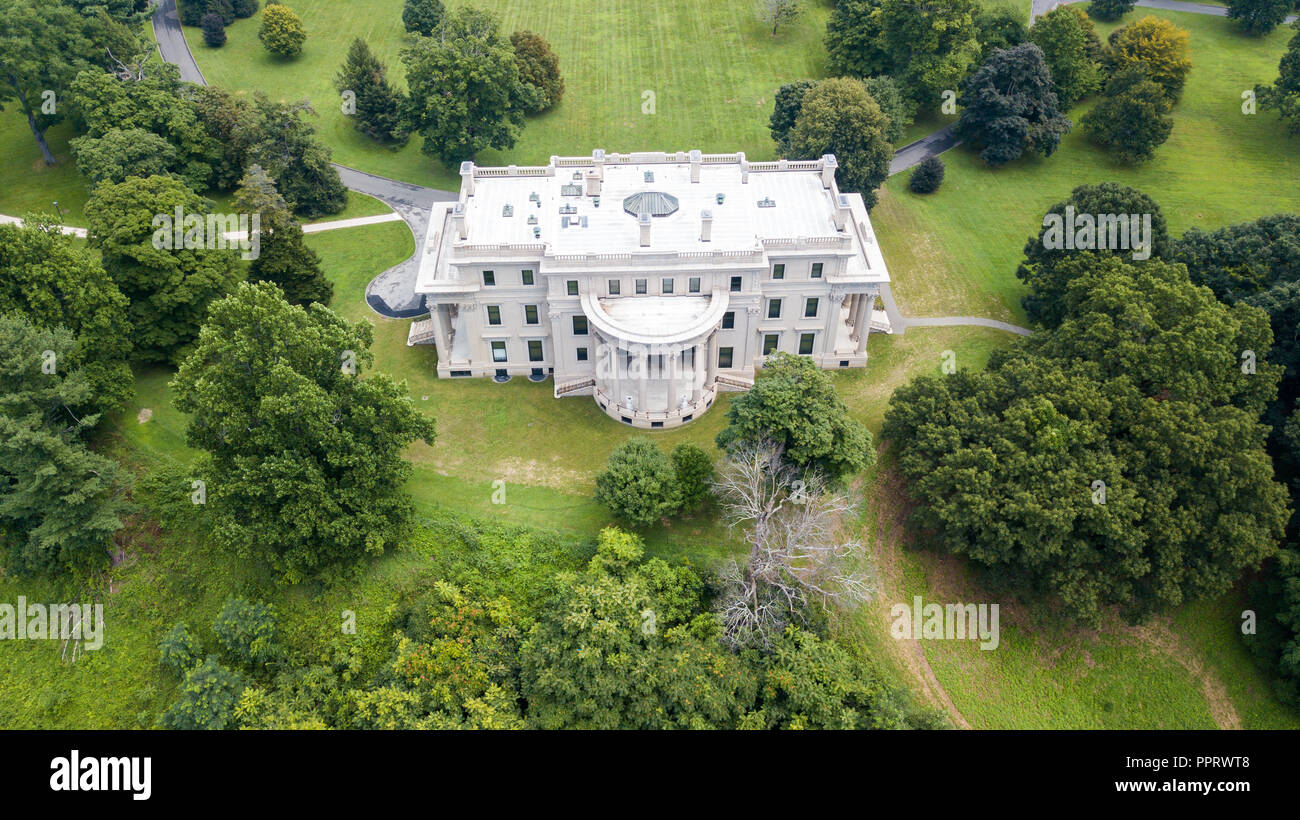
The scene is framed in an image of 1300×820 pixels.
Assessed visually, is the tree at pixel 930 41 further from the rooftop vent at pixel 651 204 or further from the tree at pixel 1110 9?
the rooftop vent at pixel 651 204

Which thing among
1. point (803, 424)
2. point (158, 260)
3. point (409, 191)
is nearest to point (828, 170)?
point (803, 424)

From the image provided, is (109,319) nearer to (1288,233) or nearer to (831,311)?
(831,311)

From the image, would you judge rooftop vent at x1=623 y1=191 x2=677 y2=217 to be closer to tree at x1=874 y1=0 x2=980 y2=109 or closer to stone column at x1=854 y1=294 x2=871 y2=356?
stone column at x1=854 y1=294 x2=871 y2=356

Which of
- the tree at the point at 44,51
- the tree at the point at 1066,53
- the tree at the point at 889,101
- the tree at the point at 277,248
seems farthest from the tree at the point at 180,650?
the tree at the point at 1066,53

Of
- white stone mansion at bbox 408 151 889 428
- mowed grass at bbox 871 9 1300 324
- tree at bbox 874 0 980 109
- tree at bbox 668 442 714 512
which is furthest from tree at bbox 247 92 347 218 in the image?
tree at bbox 874 0 980 109

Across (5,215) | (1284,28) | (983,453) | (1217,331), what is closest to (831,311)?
(983,453)

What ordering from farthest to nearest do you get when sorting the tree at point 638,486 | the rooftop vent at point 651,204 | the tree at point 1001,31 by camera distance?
the tree at point 1001,31
the rooftop vent at point 651,204
the tree at point 638,486
